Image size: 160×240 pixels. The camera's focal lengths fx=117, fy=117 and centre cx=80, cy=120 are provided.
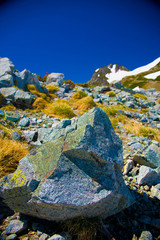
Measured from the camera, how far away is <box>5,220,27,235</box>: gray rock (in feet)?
7.17

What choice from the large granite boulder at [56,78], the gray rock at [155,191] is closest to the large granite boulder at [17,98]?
the gray rock at [155,191]

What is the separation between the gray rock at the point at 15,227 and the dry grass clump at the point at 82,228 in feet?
2.71

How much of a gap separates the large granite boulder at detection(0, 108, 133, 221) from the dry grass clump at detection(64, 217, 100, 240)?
0.37ft

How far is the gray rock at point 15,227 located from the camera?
2186mm

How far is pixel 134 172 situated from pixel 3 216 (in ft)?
12.3

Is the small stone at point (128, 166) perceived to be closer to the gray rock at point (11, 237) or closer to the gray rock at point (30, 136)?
the gray rock at point (11, 237)

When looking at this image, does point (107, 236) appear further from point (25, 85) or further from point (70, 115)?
point (25, 85)

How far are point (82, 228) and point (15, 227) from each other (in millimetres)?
1288

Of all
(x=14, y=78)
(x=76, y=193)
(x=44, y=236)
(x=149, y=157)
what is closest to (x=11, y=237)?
(x=44, y=236)

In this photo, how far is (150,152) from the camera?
4.16m

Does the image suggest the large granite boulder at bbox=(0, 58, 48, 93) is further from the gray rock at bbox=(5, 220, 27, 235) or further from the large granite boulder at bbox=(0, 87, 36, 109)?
the gray rock at bbox=(5, 220, 27, 235)

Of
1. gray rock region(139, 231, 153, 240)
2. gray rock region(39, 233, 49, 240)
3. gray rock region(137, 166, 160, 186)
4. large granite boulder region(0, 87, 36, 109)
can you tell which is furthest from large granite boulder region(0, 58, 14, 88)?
gray rock region(139, 231, 153, 240)

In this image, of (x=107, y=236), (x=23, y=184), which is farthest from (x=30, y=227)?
(x=107, y=236)

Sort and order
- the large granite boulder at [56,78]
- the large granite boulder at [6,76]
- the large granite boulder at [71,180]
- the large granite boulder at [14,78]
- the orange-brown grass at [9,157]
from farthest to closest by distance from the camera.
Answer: the large granite boulder at [56,78] < the large granite boulder at [14,78] < the large granite boulder at [6,76] < the orange-brown grass at [9,157] < the large granite boulder at [71,180]
